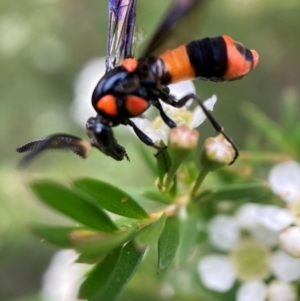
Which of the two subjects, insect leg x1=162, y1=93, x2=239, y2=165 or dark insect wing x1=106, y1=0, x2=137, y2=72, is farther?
dark insect wing x1=106, y1=0, x2=137, y2=72

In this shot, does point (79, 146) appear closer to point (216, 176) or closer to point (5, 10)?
point (216, 176)

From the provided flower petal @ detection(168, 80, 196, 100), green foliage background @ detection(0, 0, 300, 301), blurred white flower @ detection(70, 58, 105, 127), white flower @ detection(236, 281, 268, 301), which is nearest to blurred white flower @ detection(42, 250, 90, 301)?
green foliage background @ detection(0, 0, 300, 301)

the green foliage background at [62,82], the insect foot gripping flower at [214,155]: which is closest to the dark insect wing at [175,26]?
the insect foot gripping flower at [214,155]

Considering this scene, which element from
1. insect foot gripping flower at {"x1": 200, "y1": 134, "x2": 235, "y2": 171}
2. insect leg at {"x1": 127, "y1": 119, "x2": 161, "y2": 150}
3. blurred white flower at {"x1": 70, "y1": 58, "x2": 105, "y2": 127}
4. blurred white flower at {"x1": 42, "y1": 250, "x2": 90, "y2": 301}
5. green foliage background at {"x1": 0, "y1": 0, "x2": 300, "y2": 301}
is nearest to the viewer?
insect foot gripping flower at {"x1": 200, "y1": 134, "x2": 235, "y2": 171}

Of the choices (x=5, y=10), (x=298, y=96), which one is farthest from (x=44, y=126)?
(x=298, y=96)

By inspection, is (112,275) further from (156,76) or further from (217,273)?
(217,273)

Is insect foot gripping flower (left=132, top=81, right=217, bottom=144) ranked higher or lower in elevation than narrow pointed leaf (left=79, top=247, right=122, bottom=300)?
higher

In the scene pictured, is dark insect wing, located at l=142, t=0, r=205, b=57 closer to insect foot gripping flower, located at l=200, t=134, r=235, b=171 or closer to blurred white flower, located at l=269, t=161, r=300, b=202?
insect foot gripping flower, located at l=200, t=134, r=235, b=171

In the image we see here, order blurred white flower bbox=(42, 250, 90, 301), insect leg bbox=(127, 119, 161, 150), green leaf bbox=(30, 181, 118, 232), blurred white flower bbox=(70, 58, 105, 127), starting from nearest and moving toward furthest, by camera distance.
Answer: green leaf bbox=(30, 181, 118, 232) < insect leg bbox=(127, 119, 161, 150) < blurred white flower bbox=(42, 250, 90, 301) < blurred white flower bbox=(70, 58, 105, 127)
